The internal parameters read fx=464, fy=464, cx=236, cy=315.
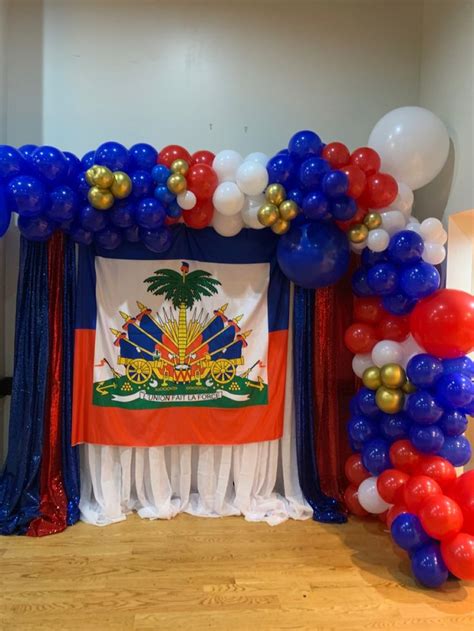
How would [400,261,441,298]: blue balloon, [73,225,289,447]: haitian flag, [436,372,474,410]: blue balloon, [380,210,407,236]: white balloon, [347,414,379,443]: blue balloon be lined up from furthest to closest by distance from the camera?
[73,225,289,447]: haitian flag → [347,414,379,443]: blue balloon → [380,210,407,236]: white balloon → [400,261,441,298]: blue balloon → [436,372,474,410]: blue balloon

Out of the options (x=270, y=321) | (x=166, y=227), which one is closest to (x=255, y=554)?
(x=270, y=321)

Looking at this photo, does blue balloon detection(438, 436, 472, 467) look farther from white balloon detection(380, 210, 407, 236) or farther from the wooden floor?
white balloon detection(380, 210, 407, 236)

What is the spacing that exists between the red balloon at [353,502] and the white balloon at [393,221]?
1477mm

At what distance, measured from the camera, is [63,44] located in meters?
2.80

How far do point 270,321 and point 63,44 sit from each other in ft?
6.85

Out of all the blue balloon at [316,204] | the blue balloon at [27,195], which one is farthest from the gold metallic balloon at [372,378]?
the blue balloon at [27,195]

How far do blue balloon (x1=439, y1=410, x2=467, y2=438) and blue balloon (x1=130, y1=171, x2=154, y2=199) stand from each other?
1820mm

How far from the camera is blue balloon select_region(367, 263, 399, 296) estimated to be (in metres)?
2.34

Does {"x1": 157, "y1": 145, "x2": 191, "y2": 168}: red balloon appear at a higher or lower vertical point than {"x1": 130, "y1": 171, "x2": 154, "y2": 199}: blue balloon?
higher

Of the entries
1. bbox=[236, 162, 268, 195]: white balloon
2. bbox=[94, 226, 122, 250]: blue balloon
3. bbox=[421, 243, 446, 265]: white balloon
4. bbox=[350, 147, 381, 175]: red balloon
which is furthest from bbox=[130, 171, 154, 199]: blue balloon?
bbox=[421, 243, 446, 265]: white balloon

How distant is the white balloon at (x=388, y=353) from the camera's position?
2.40m

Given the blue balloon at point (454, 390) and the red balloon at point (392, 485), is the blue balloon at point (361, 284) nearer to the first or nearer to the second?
the blue balloon at point (454, 390)

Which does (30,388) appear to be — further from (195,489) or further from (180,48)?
(180,48)

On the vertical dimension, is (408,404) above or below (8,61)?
below
